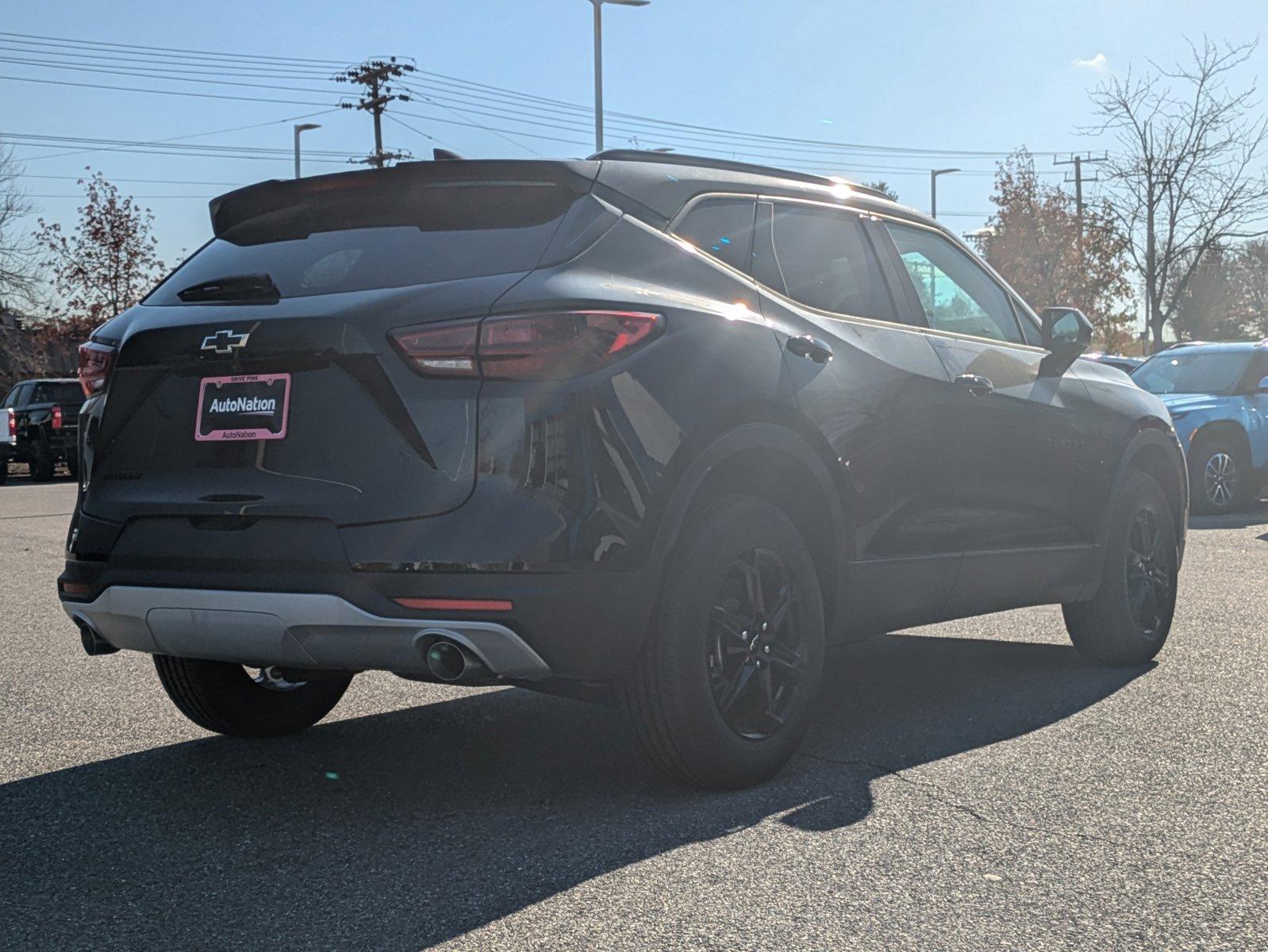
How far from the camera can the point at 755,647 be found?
4273 mm

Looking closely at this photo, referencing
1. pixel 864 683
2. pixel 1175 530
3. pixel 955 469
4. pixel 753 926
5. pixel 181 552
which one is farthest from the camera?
pixel 1175 530

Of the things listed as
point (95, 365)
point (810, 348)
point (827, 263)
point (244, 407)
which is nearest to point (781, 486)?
point (810, 348)

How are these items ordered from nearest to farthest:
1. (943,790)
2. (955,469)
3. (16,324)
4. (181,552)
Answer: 1. (181,552)
2. (943,790)
3. (955,469)
4. (16,324)

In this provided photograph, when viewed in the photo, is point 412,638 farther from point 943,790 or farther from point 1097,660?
point 1097,660

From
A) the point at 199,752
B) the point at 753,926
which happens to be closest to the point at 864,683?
the point at 199,752

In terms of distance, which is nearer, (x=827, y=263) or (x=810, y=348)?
(x=810, y=348)

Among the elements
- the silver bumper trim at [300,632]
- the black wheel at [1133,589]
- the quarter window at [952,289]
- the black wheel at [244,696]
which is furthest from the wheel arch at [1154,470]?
the silver bumper trim at [300,632]

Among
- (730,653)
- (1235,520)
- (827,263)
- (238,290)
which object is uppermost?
(827,263)

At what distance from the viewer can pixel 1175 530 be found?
670 cm

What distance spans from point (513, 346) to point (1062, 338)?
3.04 meters

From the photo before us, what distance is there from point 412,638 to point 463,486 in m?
0.39

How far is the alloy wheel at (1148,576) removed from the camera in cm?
634

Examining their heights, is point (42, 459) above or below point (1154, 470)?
below

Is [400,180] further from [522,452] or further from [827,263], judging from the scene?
[827,263]
